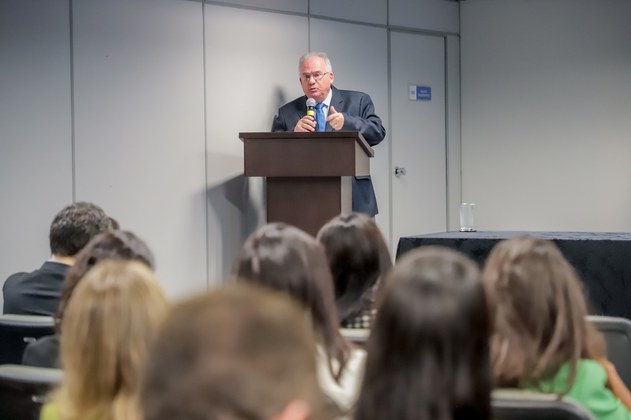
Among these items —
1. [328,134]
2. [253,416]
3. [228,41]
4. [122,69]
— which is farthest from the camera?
[228,41]

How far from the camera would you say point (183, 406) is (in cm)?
68

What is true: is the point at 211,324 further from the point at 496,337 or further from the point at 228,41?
the point at 228,41

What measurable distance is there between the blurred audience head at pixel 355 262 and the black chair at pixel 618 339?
61 cm

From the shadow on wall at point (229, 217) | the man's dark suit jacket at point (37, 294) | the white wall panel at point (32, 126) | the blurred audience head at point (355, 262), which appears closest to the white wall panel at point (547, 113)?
the shadow on wall at point (229, 217)

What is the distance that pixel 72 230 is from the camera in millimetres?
2805

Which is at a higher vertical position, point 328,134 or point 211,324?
point 328,134

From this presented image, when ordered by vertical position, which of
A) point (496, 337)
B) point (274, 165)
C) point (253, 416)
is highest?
point (274, 165)

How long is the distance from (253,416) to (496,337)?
106 centimetres

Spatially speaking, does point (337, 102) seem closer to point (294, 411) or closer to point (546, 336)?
point (546, 336)

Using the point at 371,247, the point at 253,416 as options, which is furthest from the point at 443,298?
the point at 371,247

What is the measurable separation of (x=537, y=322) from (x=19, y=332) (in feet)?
4.73

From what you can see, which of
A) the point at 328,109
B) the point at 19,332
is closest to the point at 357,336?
the point at 19,332

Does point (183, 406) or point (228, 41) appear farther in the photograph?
point (228, 41)

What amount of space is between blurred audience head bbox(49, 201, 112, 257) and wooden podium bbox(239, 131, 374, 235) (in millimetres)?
1639
